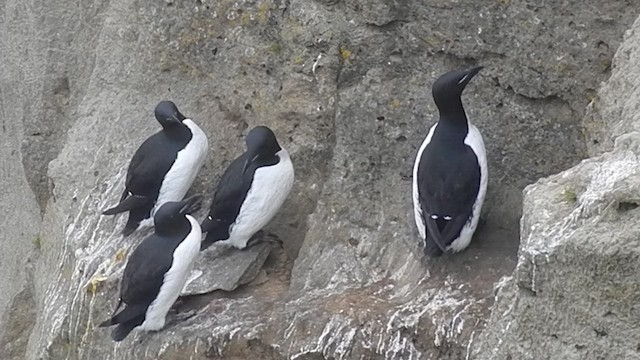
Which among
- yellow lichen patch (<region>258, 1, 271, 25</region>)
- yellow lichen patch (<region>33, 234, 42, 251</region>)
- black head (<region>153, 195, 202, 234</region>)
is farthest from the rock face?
yellow lichen patch (<region>33, 234, 42, 251</region>)

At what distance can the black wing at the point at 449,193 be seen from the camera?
495 cm

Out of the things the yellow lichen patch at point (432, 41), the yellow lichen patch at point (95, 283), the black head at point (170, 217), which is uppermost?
the yellow lichen patch at point (432, 41)

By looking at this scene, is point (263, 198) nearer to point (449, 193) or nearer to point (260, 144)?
point (260, 144)

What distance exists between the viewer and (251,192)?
18.2 ft

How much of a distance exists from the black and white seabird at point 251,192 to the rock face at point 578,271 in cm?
184

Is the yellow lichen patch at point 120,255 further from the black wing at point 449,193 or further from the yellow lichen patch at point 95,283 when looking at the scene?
the black wing at point 449,193

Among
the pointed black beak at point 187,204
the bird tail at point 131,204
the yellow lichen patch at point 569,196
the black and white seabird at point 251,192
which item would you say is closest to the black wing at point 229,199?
the black and white seabird at point 251,192

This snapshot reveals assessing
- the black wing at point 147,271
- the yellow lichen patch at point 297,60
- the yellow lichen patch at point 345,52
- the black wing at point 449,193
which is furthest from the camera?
the yellow lichen patch at point 297,60

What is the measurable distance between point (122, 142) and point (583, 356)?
3.69m

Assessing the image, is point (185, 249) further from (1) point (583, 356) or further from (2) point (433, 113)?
(1) point (583, 356)

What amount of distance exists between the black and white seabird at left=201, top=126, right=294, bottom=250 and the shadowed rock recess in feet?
0.63

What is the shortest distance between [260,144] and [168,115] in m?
0.59

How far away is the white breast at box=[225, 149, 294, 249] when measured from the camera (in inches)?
219

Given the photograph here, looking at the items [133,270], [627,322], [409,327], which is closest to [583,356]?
[627,322]
